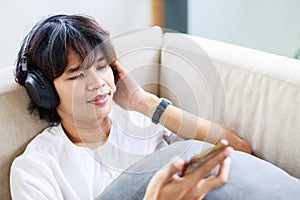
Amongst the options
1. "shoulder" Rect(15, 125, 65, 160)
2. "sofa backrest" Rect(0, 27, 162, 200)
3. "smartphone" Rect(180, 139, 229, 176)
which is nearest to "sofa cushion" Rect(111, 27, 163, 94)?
"sofa backrest" Rect(0, 27, 162, 200)

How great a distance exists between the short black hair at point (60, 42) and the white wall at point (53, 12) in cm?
74

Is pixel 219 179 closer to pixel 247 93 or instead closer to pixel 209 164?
→ pixel 209 164

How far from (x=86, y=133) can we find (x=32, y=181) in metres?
0.20

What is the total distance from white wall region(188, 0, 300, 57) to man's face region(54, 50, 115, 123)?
1.18 meters

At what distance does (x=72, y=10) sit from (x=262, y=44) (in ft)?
3.02

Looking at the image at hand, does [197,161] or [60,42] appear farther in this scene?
[60,42]

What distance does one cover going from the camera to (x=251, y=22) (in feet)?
6.98

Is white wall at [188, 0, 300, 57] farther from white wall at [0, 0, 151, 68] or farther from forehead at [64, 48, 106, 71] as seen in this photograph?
forehead at [64, 48, 106, 71]

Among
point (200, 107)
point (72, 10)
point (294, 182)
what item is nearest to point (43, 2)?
point (72, 10)

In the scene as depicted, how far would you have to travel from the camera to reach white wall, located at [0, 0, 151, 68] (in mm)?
1775

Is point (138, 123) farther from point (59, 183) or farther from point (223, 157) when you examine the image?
point (223, 157)

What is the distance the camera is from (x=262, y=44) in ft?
6.95

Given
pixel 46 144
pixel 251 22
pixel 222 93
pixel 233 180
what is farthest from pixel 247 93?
pixel 251 22

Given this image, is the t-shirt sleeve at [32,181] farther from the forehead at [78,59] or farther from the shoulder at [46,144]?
the forehead at [78,59]
